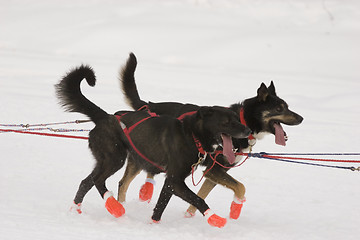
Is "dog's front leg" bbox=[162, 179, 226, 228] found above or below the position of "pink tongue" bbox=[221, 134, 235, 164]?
below

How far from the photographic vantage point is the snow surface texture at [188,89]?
418 centimetres

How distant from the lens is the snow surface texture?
4176 mm

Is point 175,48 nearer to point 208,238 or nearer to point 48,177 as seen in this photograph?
point 48,177

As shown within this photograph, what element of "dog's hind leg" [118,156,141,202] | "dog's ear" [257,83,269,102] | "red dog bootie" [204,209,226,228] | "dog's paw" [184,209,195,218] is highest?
"dog's ear" [257,83,269,102]

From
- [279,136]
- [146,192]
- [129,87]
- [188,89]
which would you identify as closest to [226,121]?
[279,136]

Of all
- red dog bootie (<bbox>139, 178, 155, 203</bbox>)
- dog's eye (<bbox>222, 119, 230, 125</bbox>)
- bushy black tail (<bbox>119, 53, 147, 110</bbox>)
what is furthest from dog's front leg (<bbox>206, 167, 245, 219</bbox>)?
bushy black tail (<bbox>119, 53, 147, 110</bbox>)

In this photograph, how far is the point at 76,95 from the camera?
14.0 feet

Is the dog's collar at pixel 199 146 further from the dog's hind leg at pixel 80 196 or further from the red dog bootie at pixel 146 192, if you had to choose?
the red dog bootie at pixel 146 192

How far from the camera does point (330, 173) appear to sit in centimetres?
630

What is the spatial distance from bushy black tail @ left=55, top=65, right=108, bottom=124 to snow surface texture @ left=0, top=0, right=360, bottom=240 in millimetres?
787

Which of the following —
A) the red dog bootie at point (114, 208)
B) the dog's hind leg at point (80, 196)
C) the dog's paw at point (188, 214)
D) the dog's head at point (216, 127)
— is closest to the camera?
the dog's head at point (216, 127)

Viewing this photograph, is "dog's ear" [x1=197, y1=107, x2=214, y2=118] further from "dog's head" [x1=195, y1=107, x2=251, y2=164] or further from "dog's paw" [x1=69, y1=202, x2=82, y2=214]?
"dog's paw" [x1=69, y1=202, x2=82, y2=214]

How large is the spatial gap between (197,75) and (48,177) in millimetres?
10488

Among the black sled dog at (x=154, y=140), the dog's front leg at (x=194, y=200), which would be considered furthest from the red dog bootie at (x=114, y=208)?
the dog's front leg at (x=194, y=200)
